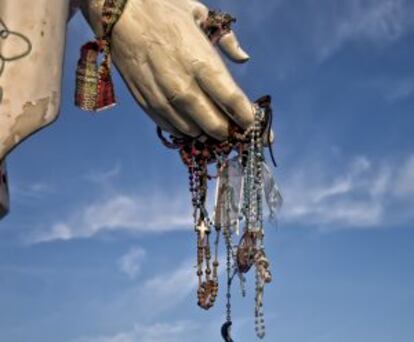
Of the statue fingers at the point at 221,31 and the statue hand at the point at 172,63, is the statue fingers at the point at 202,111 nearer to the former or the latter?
the statue hand at the point at 172,63

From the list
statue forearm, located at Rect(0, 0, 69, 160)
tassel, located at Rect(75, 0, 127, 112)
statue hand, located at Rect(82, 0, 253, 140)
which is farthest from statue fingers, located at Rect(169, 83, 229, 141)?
statue forearm, located at Rect(0, 0, 69, 160)

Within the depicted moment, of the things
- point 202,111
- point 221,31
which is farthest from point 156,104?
point 221,31

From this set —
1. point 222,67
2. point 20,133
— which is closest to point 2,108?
point 20,133

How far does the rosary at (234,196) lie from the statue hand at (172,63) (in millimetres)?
308

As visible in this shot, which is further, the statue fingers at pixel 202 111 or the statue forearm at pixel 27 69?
the statue fingers at pixel 202 111

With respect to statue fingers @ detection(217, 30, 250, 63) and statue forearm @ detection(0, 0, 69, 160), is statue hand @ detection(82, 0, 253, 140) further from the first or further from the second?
statue forearm @ detection(0, 0, 69, 160)

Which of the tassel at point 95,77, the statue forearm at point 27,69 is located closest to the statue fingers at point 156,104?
the tassel at point 95,77

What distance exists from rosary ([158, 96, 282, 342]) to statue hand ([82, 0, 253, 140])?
31 centimetres

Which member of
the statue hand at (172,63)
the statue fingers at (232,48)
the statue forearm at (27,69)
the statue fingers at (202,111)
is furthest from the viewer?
the statue fingers at (232,48)

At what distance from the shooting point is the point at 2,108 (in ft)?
9.90

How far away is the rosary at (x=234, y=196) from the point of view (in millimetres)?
5086

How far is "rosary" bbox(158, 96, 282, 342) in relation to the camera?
16.7 ft

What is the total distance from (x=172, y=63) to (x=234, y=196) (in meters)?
1.23

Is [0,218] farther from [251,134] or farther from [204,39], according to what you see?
[251,134]
